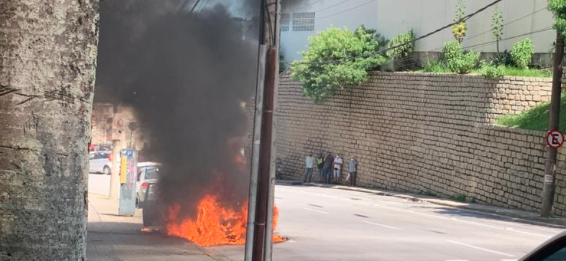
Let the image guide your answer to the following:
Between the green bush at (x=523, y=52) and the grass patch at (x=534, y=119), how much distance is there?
75.3 inches

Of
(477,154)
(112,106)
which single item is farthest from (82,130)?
(477,154)

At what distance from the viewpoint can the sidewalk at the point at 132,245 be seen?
12764 millimetres

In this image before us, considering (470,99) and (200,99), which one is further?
(470,99)

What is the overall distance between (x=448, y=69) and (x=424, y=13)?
3661mm

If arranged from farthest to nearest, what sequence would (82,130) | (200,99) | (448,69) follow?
(448,69) < (200,99) < (82,130)

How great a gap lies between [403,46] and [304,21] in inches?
482

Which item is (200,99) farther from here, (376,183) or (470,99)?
(376,183)

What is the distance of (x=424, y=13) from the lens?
120ft

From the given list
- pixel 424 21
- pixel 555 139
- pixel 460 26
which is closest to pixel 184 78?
pixel 555 139

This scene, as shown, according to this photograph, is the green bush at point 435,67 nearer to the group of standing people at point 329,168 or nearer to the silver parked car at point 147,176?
A: the group of standing people at point 329,168

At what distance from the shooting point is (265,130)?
10.8m

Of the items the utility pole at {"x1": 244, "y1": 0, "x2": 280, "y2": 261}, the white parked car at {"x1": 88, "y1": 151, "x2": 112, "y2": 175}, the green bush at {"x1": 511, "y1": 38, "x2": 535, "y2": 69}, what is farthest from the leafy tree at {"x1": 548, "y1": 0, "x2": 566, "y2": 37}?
the white parked car at {"x1": 88, "y1": 151, "x2": 112, "y2": 175}

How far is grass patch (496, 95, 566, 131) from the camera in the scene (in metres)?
27.1

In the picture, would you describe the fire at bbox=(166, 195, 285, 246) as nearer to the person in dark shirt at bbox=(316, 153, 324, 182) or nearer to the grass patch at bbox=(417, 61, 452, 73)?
the grass patch at bbox=(417, 61, 452, 73)
